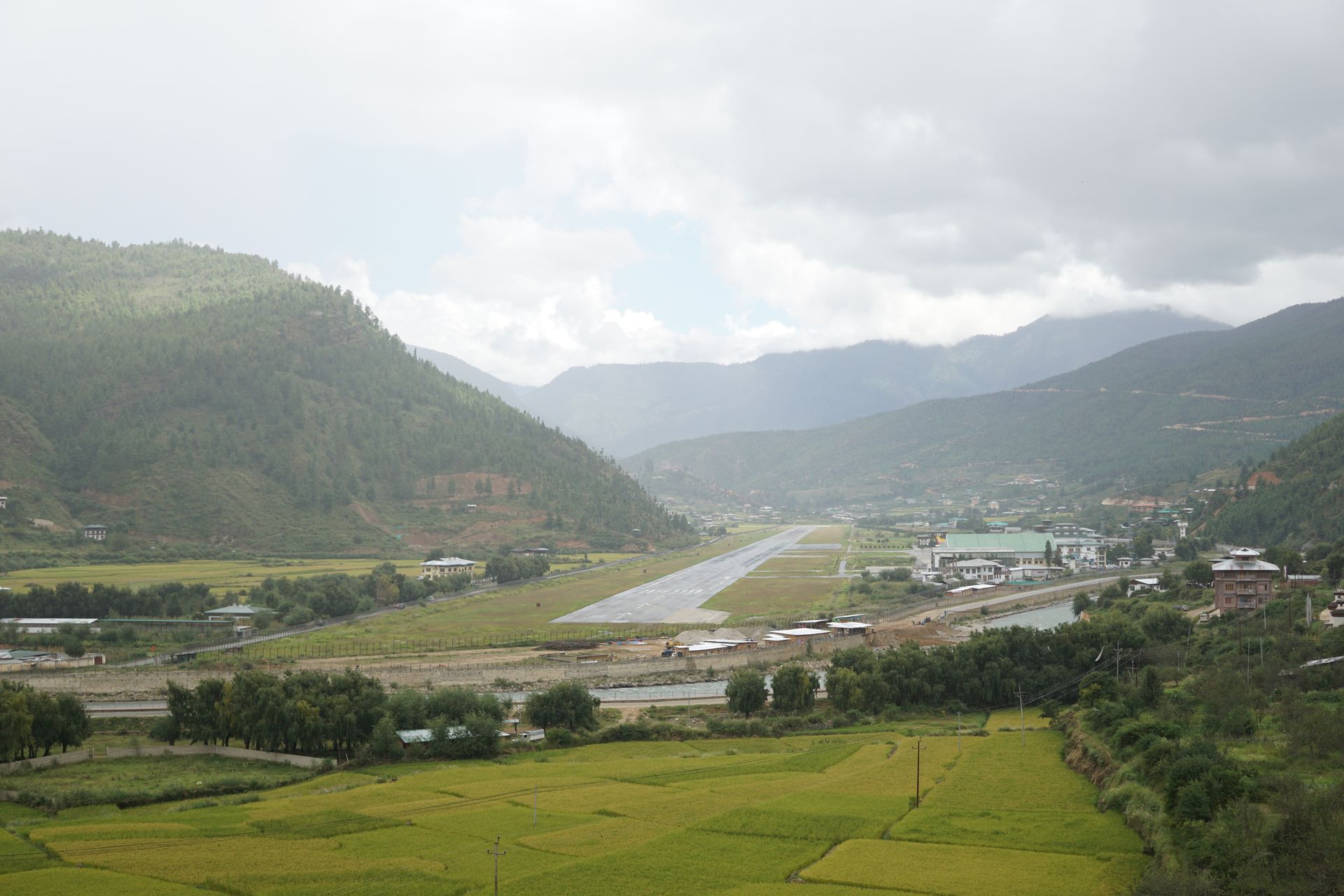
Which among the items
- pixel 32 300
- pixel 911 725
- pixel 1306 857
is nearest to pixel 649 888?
pixel 1306 857

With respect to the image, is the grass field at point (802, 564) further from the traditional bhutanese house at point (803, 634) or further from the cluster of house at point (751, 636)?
the traditional bhutanese house at point (803, 634)

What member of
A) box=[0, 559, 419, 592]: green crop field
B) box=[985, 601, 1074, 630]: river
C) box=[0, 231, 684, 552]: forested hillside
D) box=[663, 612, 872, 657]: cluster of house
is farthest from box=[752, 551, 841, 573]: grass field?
box=[663, 612, 872, 657]: cluster of house

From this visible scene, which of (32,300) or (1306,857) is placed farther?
(32,300)

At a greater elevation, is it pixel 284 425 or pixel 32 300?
pixel 32 300

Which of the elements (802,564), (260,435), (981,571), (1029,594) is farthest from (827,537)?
(260,435)

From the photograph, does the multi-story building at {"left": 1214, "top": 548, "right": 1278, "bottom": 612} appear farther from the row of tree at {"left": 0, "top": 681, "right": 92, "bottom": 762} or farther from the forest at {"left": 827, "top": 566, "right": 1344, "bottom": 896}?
the row of tree at {"left": 0, "top": 681, "right": 92, "bottom": 762}

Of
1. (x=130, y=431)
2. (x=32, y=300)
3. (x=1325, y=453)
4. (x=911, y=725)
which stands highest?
(x=32, y=300)

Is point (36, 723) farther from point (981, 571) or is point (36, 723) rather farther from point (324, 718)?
point (981, 571)

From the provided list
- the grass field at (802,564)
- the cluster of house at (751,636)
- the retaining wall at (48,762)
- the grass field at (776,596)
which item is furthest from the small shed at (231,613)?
the grass field at (802,564)

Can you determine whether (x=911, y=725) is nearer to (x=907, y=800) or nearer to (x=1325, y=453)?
(x=907, y=800)
